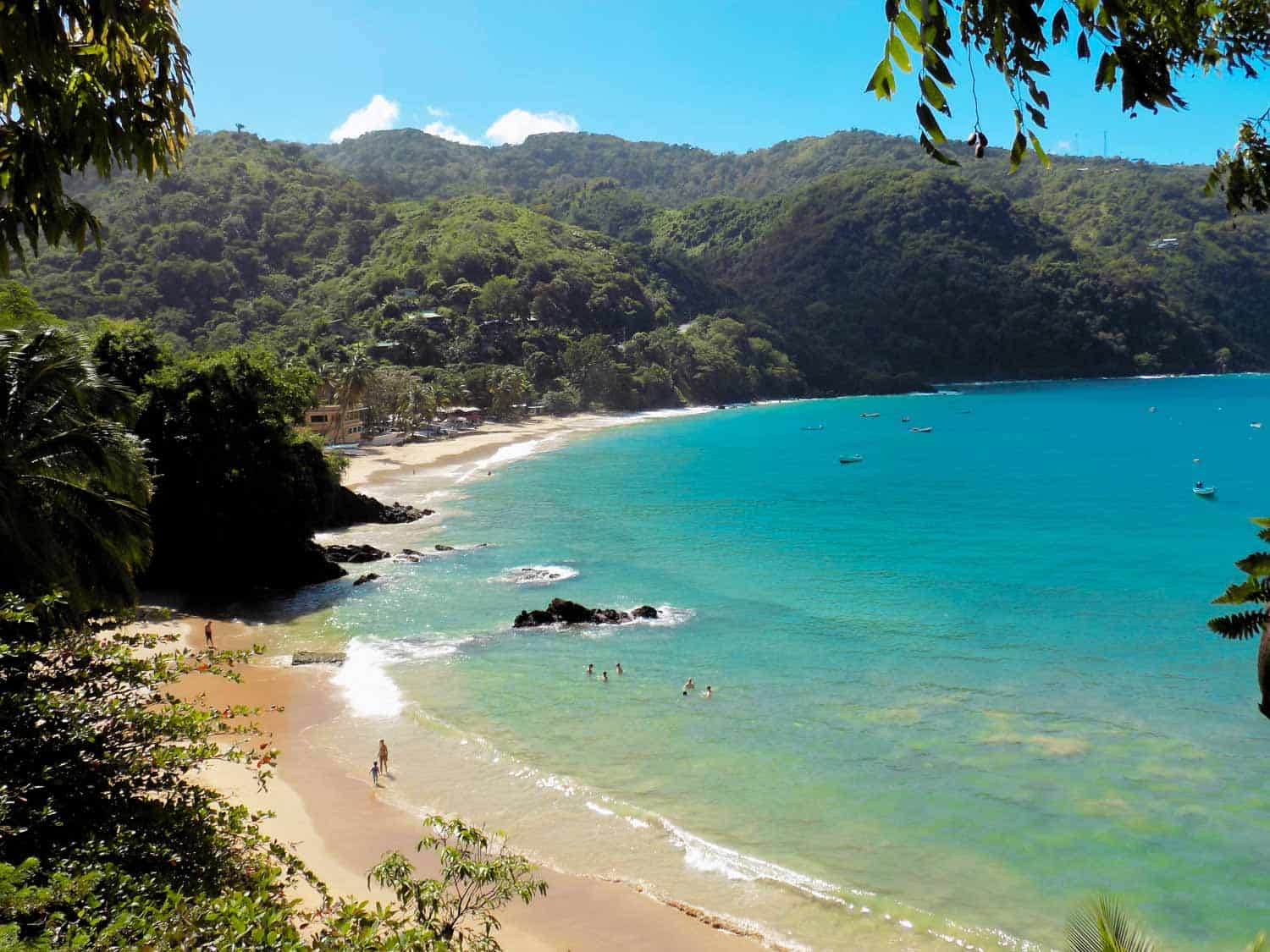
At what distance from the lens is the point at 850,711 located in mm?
20234

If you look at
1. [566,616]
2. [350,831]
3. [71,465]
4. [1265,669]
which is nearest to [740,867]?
[350,831]

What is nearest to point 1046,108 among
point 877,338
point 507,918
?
point 507,918

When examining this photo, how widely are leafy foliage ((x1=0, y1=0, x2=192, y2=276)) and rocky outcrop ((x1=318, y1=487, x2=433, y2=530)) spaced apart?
39.3 m

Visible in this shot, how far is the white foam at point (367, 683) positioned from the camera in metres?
20.5

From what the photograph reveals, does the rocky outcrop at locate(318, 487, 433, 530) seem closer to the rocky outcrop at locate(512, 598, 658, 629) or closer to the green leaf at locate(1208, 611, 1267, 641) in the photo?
the rocky outcrop at locate(512, 598, 658, 629)

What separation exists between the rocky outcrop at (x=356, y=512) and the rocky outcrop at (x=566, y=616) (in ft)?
62.2

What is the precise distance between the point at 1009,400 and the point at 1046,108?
427 feet

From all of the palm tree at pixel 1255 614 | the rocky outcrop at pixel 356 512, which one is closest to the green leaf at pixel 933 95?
the palm tree at pixel 1255 614

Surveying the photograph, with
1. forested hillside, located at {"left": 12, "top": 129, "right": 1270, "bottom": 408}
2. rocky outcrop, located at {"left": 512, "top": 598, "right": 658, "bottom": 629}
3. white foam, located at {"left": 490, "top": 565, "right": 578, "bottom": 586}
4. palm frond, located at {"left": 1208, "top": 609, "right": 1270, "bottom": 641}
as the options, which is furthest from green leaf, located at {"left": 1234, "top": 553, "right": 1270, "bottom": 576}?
forested hillside, located at {"left": 12, "top": 129, "right": 1270, "bottom": 408}

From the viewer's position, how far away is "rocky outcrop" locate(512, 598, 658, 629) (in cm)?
2711

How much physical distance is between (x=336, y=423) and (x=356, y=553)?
40.6 metres

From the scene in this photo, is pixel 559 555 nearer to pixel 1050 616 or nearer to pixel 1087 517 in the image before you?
pixel 1050 616

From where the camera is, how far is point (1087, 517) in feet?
148

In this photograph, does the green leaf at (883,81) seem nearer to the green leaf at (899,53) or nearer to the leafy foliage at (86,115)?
the green leaf at (899,53)
